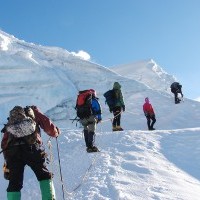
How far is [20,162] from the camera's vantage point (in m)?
6.39

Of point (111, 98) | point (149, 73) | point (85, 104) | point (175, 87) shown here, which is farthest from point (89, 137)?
point (149, 73)

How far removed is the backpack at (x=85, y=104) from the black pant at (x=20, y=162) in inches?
163

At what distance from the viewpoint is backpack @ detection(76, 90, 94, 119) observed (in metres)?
10.5

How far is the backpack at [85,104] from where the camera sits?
1048 centimetres

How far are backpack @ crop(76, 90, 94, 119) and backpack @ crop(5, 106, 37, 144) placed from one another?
390 cm

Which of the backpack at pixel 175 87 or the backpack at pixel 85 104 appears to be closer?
the backpack at pixel 85 104

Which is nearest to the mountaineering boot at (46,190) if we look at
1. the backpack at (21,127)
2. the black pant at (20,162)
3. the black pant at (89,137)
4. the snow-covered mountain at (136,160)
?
the black pant at (20,162)

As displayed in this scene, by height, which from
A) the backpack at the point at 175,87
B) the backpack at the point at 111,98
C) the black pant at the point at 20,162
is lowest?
the black pant at the point at 20,162

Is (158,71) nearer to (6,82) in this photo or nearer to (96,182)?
(6,82)

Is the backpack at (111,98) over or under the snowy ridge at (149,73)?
under

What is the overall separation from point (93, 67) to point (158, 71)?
783 inches

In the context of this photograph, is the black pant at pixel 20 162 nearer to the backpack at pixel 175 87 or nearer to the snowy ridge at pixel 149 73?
the backpack at pixel 175 87

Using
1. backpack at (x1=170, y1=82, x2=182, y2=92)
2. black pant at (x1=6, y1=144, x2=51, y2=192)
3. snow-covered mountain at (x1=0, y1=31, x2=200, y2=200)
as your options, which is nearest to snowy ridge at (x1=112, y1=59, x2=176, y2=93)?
snow-covered mountain at (x1=0, y1=31, x2=200, y2=200)

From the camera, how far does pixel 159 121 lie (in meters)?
22.3
